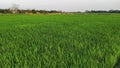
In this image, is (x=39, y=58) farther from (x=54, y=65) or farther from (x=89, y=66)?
(x=89, y=66)

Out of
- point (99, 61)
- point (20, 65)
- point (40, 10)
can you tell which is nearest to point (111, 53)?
point (99, 61)

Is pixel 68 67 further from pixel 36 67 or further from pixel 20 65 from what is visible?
pixel 20 65

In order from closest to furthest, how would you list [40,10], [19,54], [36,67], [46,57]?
1. [36,67]
2. [46,57]
3. [19,54]
4. [40,10]

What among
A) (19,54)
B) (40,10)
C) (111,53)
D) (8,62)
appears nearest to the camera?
(8,62)

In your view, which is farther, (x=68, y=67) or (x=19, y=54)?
(x=19, y=54)

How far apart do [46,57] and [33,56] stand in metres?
0.19

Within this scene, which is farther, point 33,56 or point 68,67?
point 33,56

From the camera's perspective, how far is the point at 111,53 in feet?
12.5

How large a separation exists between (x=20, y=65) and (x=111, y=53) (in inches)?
61.6

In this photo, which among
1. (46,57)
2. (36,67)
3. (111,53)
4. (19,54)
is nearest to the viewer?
(36,67)

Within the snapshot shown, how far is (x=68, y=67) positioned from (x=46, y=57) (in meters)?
0.45

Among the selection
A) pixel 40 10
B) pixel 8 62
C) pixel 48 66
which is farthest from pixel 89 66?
pixel 40 10

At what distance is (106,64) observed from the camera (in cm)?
311

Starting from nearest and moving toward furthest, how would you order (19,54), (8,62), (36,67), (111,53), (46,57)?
1. (36,67)
2. (8,62)
3. (46,57)
4. (19,54)
5. (111,53)
